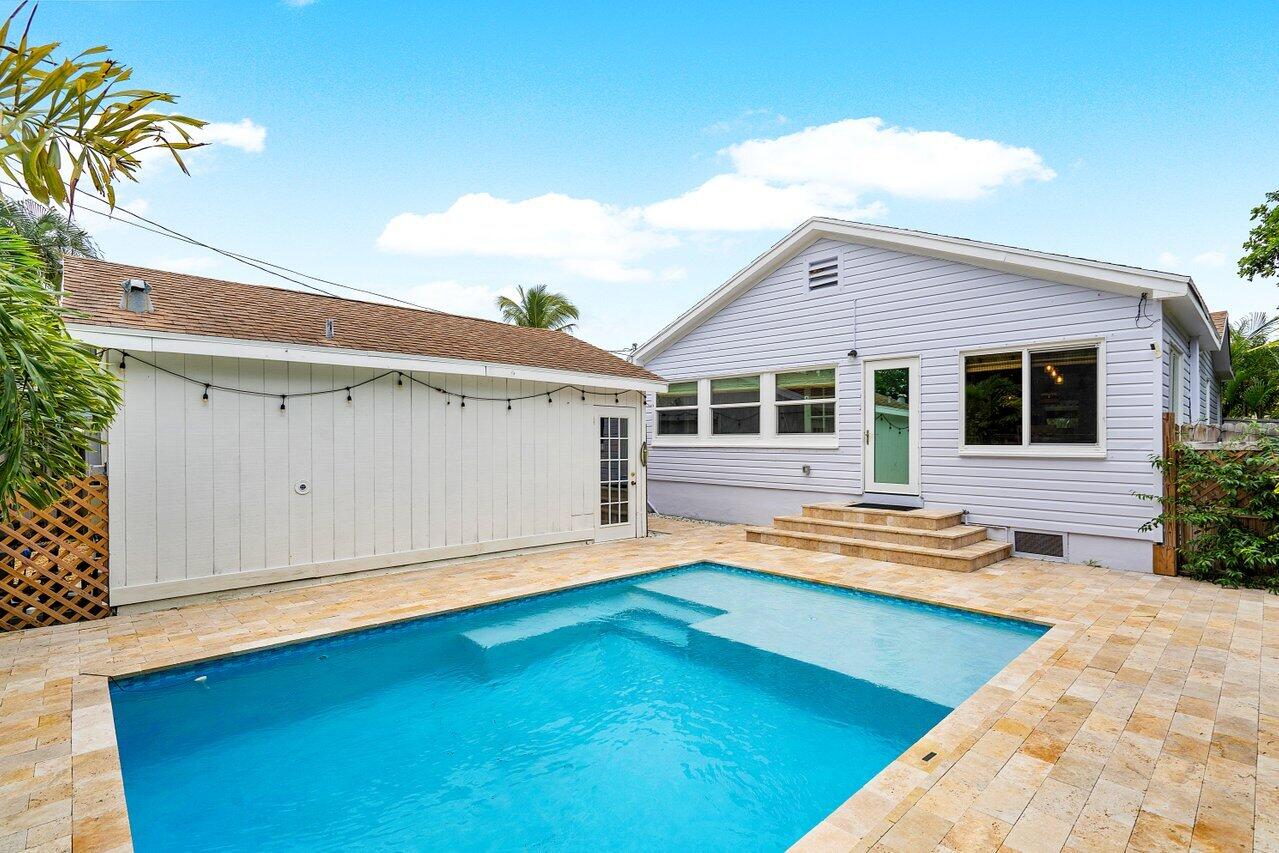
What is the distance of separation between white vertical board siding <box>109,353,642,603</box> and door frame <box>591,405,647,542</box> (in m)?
0.34

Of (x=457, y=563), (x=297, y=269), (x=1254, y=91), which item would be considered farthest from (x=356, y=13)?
(x=1254, y=91)

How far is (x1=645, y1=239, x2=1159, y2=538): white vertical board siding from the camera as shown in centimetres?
688

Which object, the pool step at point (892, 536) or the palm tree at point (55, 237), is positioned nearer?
the pool step at point (892, 536)

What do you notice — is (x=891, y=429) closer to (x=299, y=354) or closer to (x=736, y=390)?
(x=736, y=390)

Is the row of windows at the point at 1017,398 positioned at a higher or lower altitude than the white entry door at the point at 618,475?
higher

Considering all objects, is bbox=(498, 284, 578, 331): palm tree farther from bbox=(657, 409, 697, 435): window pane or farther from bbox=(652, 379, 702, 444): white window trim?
bbox=(657, 409, 697, 435): window pane

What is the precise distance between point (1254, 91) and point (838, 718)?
13.6 m

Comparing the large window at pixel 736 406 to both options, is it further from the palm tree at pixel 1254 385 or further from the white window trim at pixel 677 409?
the palm tree at pixel 1254 385

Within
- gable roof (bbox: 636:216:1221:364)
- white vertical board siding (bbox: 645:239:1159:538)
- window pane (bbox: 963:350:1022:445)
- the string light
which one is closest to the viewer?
the string light

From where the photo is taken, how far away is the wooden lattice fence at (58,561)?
4.80 metres

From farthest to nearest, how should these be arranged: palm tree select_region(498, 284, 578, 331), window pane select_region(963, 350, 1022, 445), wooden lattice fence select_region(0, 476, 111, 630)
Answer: palm tree select_region(498, 284, 578, 331), window pane select_region(963, 350, 1022, 445), wooden lattice fence select_region(0, 476, 111, 630)

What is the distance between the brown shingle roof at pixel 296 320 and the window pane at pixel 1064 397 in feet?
17.7

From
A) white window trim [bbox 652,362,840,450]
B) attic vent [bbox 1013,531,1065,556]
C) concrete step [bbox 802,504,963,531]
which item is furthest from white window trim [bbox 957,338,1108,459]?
white window trim [bbox 652,362,840,450]

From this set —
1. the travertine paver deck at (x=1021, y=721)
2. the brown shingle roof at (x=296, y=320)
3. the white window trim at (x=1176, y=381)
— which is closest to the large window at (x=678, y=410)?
the brown shingle roof at (x=296, y=320)
